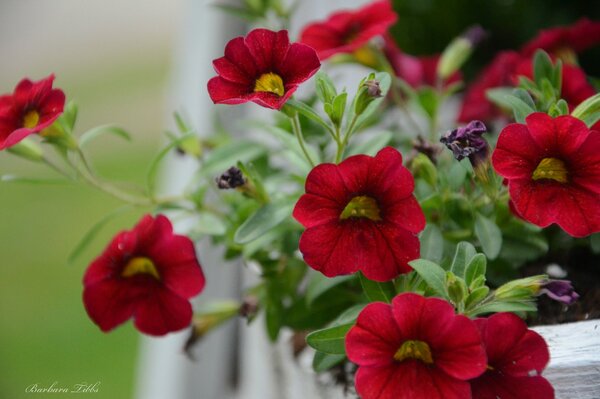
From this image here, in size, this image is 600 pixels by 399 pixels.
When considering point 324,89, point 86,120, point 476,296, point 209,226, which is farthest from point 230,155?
point 86,120

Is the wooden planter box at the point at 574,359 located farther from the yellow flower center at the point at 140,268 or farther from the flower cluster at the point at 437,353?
the yellow flower center at the point at 140,268

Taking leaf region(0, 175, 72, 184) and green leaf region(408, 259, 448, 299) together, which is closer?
green leaf region(408, 259, 448, 299)

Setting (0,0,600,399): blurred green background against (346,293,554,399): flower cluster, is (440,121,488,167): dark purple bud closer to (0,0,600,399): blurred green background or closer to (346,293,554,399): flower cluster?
(346,293,554,399): flower cluster

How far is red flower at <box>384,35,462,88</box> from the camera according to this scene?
84 cm

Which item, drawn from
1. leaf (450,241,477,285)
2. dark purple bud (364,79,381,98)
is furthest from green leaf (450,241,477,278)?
dark purple bud (364,79,381,98)

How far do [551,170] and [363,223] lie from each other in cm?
13

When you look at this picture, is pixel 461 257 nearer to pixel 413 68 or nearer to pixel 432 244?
pixel 432 244

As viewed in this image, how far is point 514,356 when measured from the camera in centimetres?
40

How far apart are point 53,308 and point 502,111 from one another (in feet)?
4.46

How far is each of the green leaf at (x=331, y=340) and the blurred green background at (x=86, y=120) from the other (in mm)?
301

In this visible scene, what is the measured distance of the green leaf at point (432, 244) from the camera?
19.6 inches

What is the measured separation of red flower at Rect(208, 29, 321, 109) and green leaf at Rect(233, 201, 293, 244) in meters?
0.12

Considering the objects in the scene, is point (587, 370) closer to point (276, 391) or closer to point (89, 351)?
point (276, 391)

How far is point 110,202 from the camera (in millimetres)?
2135
